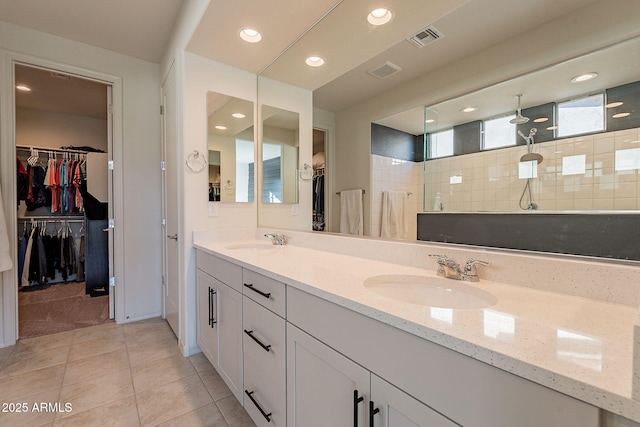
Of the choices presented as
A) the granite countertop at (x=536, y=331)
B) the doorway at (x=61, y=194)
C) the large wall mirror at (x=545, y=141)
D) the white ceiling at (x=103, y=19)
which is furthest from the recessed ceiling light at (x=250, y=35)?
the doorway at (x=61, y=194)

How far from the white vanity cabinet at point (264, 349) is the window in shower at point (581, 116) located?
3.59 feet

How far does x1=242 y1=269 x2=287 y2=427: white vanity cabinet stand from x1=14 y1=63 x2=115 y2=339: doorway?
2654 mm

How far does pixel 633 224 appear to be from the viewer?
2.57 ft

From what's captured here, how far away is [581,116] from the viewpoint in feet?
2.87

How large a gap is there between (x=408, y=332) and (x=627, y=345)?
1.28ft

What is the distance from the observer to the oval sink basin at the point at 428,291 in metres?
0.93

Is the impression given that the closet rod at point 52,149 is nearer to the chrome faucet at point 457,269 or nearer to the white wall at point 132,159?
the white wall at point 132,159

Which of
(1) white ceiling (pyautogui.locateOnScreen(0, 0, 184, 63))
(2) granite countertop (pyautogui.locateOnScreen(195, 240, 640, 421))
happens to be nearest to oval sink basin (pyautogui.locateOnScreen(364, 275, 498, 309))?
(2) granite countertop (pyautogui.locateOnScreen(195, 240, 640, 421))

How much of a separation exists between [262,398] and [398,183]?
1145 millimetres

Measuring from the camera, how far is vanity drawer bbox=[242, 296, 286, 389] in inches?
43.8

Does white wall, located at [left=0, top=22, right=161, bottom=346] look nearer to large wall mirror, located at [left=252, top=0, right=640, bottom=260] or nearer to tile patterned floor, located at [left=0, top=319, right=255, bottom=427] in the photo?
tile patterned floor, located at [left=0, top=319, right=255, bottom=427]

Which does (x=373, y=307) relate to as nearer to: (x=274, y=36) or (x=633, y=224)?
(x=633, y=224)

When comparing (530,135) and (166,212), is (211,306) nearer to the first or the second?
(166,212)

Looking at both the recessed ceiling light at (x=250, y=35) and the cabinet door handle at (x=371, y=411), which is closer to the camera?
the cabinet door handle at (x=371, y=411)
